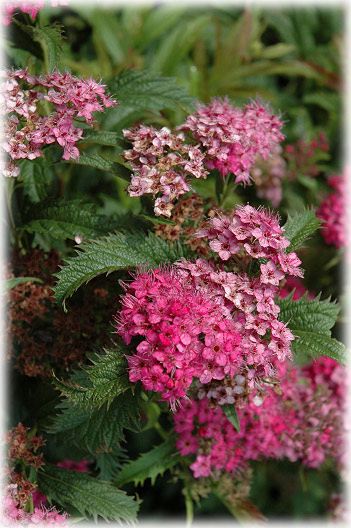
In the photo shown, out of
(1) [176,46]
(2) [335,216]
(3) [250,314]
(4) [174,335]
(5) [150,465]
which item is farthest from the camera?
(1) [176,46]

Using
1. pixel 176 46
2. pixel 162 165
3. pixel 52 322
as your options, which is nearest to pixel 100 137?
pixel 162 165

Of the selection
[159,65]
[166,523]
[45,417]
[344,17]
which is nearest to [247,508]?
[166,523]

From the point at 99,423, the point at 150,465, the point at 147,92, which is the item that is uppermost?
the point at 147,92

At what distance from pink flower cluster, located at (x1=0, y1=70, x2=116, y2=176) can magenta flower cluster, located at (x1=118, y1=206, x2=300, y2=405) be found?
0.41 meters

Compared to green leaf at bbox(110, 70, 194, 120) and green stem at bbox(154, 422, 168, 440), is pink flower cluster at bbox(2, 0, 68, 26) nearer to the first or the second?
green leaf at bbox(110, 70, 194, 120)

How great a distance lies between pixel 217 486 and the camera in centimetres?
230

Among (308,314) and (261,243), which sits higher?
(261,243)

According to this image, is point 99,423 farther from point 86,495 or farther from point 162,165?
point 162,165

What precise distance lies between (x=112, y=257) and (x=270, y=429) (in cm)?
81

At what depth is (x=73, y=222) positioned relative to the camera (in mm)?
2000

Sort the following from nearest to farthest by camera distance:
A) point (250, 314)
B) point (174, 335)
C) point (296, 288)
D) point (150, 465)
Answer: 1. point (174, 335)
2. point (250, 314)
3. point (150, 465)
4. point (296, 288)

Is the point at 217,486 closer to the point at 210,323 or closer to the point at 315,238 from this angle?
the point at 210,323

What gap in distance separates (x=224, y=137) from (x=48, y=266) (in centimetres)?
61

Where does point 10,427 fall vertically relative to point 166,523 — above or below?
above
